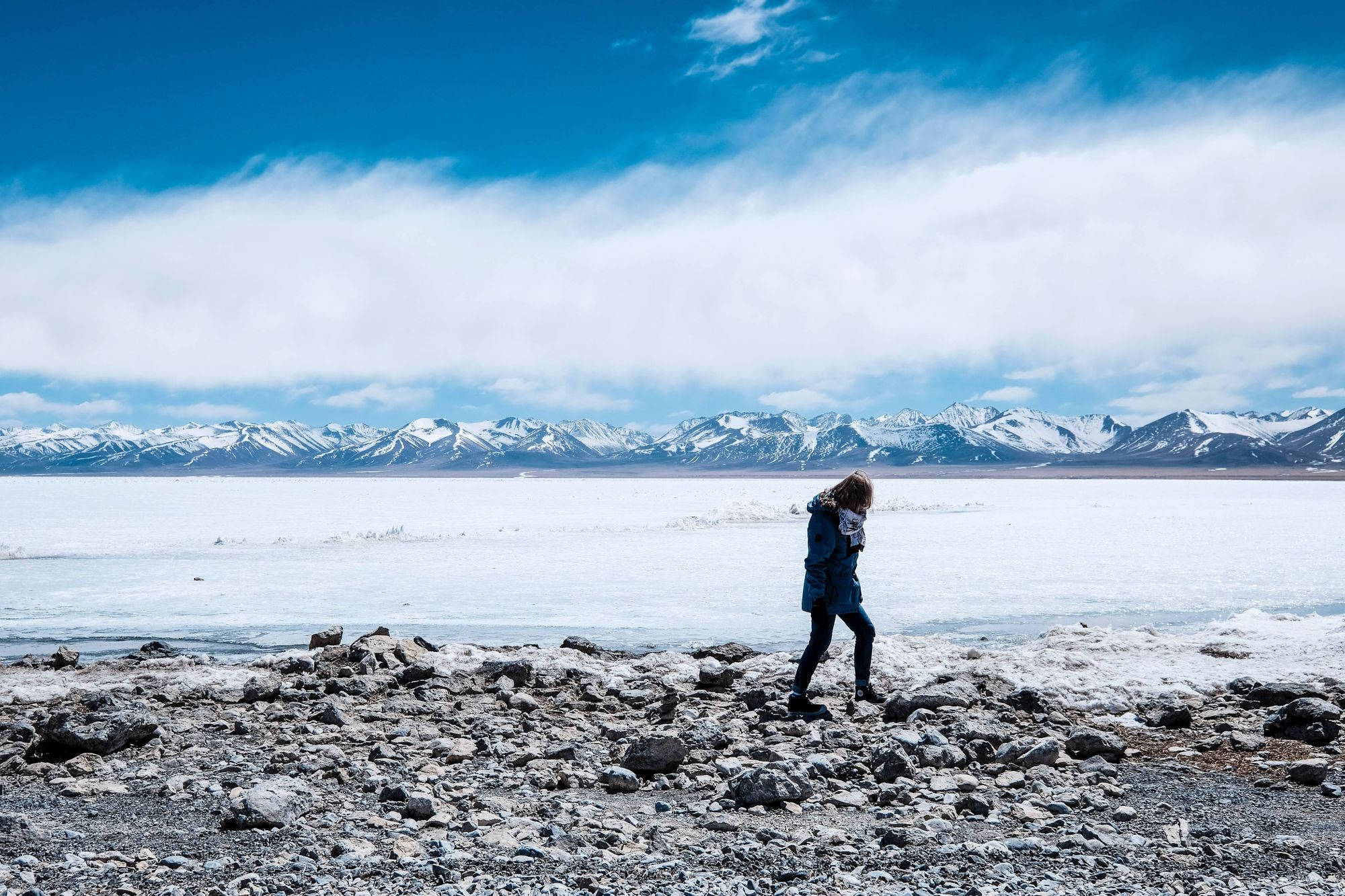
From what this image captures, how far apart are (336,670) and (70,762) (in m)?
2.71

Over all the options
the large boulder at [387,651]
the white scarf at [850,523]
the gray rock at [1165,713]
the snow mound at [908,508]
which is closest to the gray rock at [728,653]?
the white scarf at [850,523]

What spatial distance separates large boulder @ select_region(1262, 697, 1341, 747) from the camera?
18.6ft

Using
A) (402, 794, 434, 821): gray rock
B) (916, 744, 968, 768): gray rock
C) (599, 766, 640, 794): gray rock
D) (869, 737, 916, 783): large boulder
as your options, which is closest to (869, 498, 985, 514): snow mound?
(916, 744, 968, 768): gray rock

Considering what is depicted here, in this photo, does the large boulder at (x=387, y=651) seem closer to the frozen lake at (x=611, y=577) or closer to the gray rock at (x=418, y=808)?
the frozen lake at (x=611, y=577)

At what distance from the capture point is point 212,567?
18.2m

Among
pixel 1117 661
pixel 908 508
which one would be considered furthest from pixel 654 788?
pixel 908 508

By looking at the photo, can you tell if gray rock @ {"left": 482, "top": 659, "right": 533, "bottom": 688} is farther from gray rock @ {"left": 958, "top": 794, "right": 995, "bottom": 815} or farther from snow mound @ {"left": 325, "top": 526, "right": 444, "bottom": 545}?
snow mound @ {"left": 325, "top": 526, "right": 444, "bottom": 545}

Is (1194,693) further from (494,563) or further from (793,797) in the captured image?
(494,563)

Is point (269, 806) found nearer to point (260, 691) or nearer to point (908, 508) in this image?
point (260, 691)

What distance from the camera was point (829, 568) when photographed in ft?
21.7

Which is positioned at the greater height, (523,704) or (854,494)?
(854,494)

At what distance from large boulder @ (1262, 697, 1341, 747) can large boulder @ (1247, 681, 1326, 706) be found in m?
0.70

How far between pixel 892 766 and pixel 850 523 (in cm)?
186

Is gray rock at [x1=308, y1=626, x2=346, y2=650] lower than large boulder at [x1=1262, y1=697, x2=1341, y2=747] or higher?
lower
